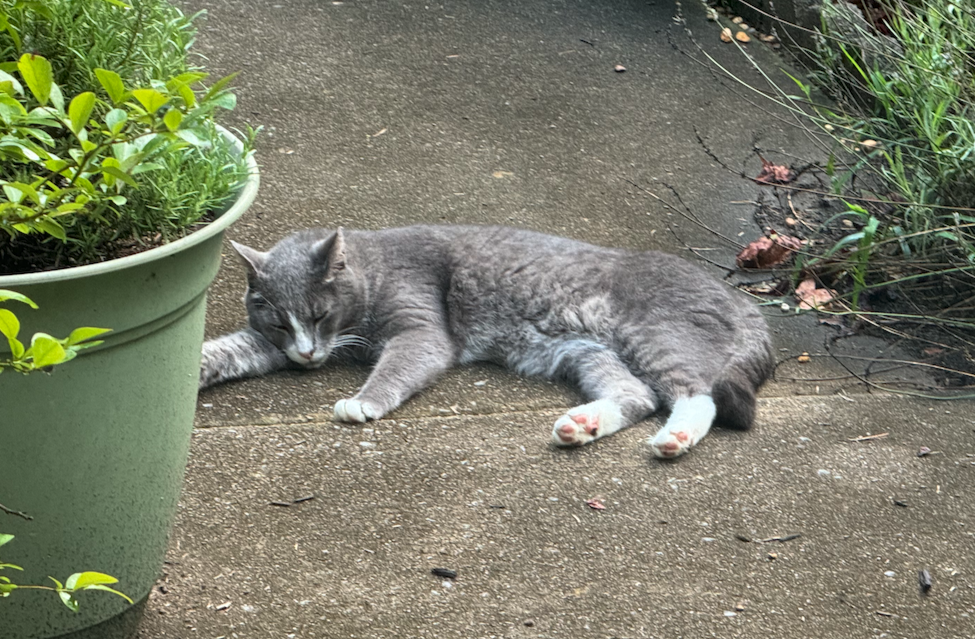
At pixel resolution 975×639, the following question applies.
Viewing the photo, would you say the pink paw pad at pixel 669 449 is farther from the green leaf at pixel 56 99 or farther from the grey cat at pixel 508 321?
the green leaf at pixel 56 99

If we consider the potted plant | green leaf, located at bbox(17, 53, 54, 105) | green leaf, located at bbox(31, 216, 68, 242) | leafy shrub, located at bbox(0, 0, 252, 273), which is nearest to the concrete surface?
the potted plant

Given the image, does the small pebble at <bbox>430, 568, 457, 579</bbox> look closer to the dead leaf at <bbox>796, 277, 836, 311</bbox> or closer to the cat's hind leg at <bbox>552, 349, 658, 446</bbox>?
the cat's hind leg at <bbox>552, 349, 658, 446</bbox>

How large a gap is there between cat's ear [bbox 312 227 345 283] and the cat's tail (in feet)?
4.71

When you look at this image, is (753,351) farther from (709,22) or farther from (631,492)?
(709,22)

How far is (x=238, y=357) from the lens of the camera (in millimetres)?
3596


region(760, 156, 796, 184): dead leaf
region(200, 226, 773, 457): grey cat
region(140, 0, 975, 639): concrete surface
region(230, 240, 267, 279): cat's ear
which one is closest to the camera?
region(140, 0, 975, 639): concrete surface

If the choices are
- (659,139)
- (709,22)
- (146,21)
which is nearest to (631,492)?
(146,21)

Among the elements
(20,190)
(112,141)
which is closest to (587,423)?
(112,141)

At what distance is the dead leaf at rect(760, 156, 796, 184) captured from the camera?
16.7ft

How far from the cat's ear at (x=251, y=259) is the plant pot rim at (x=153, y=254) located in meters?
1.48

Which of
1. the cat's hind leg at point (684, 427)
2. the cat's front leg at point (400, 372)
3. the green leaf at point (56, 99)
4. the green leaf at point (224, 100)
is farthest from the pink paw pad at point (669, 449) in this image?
the green leaf at point (56, 99)

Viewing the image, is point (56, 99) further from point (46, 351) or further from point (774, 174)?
point (774, 174)

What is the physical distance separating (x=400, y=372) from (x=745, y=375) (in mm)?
1185

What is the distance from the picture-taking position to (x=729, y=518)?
9.55 ft
